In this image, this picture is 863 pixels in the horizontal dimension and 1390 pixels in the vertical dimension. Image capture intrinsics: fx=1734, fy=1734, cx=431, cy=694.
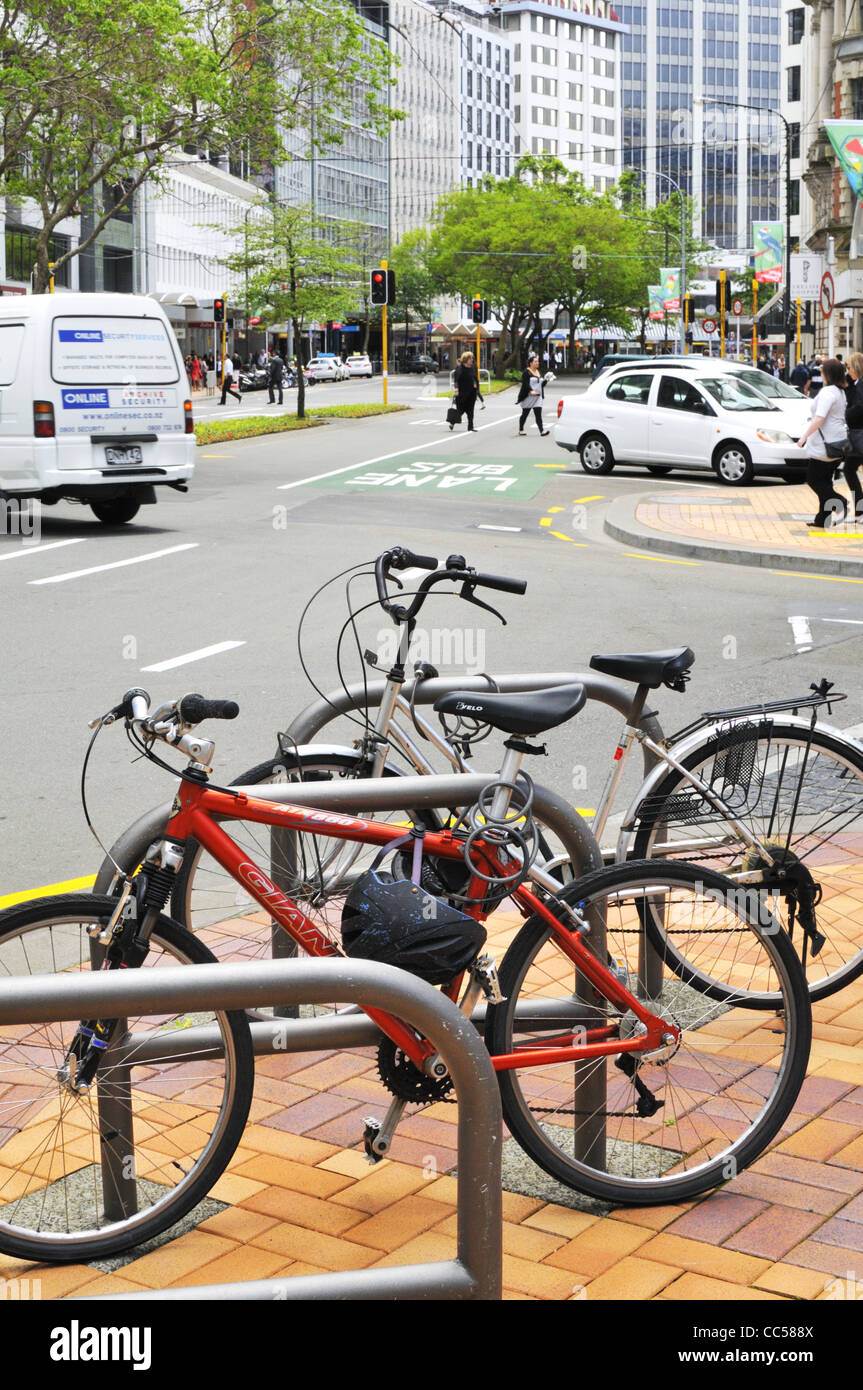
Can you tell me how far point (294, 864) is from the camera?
4.27m

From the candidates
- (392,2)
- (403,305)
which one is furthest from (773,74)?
(403,305)

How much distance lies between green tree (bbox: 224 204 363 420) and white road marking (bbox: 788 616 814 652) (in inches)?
1321

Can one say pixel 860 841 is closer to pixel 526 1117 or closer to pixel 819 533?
pixel 526 1117

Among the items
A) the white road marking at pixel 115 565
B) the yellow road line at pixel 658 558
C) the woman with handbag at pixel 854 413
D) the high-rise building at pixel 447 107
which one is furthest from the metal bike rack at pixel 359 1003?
the high-rise building at pixel 447 107

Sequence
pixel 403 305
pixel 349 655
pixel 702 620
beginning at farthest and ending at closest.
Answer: pixel 403 305 < pixel 702 620 < pixel 349 655

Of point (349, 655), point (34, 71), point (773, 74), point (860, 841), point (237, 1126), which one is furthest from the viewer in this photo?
point (773, 74)

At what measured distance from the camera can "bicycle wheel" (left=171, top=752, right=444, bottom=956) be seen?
3959mm

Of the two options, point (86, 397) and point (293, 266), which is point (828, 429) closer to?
point (86, 397)

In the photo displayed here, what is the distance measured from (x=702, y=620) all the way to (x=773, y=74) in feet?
636

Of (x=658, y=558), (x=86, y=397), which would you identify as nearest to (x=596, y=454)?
(x=658, y=558)

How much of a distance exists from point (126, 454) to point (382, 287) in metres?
28.4

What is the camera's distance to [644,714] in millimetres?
4500

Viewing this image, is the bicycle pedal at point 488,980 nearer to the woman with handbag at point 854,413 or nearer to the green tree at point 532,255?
the woman with handbag at point 854,413

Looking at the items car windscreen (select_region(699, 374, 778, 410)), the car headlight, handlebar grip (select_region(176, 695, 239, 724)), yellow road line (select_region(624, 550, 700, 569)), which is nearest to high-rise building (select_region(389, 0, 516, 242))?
car windscreen (select_region(699, 374, 778, 410))
